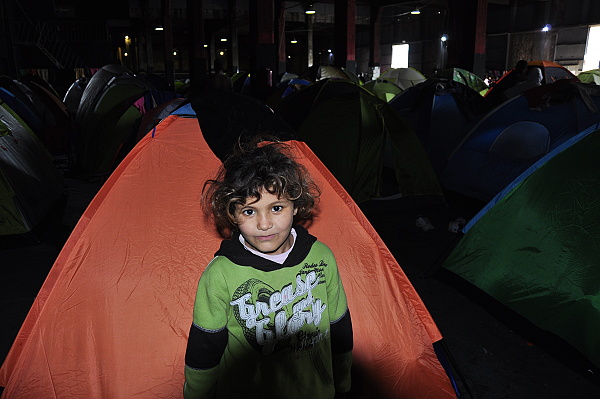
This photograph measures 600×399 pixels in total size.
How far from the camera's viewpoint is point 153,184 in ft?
7.82

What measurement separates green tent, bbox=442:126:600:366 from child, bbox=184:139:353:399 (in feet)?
4.80

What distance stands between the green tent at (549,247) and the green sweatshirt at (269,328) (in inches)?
57.3

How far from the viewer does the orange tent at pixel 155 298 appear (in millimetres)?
2100

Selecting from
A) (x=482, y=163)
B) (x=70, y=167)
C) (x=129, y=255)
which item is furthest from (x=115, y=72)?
(x=129, y=255)

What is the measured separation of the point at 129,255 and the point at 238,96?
Result: 985 millimetres

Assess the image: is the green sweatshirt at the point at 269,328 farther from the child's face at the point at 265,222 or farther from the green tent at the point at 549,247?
the green tent at the point at 549,247

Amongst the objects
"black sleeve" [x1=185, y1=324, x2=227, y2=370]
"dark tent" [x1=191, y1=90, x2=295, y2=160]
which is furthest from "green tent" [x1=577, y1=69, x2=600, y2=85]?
"black sleeve" [x1=185, y1=324, x2=227, y2=370]

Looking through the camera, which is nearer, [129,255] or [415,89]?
[129,255]

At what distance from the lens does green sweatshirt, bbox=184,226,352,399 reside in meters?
1.40

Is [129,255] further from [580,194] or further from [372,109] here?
[372,109]

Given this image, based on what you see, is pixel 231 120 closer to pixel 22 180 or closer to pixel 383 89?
pixel 22 180

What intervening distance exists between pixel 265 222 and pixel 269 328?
356 mm

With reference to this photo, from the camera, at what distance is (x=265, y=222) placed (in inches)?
54.4

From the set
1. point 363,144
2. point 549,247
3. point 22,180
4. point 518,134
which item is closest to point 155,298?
point 549,247
